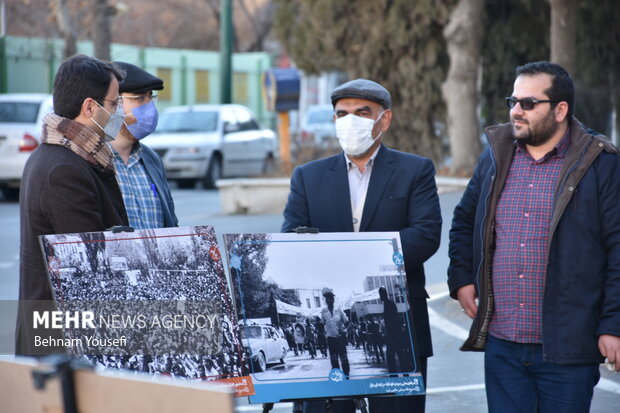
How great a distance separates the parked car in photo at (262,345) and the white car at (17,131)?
48.3 feet

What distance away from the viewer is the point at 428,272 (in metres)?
11.3

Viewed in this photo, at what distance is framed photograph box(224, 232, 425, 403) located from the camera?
4.08 m

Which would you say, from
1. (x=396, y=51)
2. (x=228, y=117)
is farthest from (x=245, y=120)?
(x=396, y=51)

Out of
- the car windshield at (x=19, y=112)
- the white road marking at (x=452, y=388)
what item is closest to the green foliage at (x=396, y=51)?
the car windshield at (x=19, y=112)

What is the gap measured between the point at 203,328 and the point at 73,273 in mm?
534

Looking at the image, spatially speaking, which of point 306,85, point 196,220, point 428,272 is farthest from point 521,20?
point 306,85

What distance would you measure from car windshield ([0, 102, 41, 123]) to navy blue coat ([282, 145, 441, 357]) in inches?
599

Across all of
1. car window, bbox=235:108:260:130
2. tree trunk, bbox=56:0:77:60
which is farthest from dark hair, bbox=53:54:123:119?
tree trunk, bbox=56:0:77:60

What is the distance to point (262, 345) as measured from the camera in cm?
409

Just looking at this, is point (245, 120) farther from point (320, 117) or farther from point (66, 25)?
point (320, 117)

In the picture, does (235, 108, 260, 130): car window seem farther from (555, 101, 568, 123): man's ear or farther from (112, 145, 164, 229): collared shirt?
(555, 101, 568, 123): man's ear

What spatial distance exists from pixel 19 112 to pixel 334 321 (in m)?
16.4

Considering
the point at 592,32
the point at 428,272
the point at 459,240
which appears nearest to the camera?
the point at 459,240

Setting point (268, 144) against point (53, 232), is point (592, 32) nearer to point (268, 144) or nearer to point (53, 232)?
point (268, 144)
